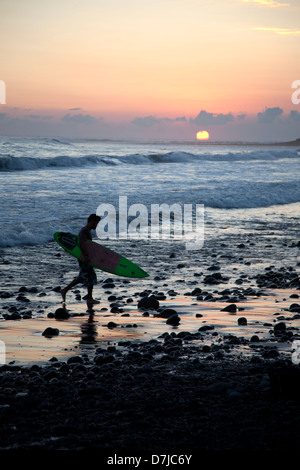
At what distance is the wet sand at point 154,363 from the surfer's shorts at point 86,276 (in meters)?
0.36

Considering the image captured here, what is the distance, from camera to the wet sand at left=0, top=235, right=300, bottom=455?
3.89 meters

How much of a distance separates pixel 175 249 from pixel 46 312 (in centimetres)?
631

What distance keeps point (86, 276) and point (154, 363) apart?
3.58 meters

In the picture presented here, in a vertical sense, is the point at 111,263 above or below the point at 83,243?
below

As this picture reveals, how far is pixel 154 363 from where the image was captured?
220 inches

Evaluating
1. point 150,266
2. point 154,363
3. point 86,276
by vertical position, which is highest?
point 86,276

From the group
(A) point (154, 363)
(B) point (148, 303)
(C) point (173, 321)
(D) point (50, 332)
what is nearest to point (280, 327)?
(C) point (173, 321)

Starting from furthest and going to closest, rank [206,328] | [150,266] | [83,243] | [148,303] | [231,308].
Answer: [150,266]
[83,243]
[148,303]
[231,308]
[206,328]

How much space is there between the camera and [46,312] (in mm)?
Result: 8008

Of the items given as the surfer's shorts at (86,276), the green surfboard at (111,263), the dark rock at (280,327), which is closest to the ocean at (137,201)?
the green surfboard at (111,263)

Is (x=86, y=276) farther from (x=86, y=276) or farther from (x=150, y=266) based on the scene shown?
(x=150, y=266)

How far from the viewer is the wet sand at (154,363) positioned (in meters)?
3.89
